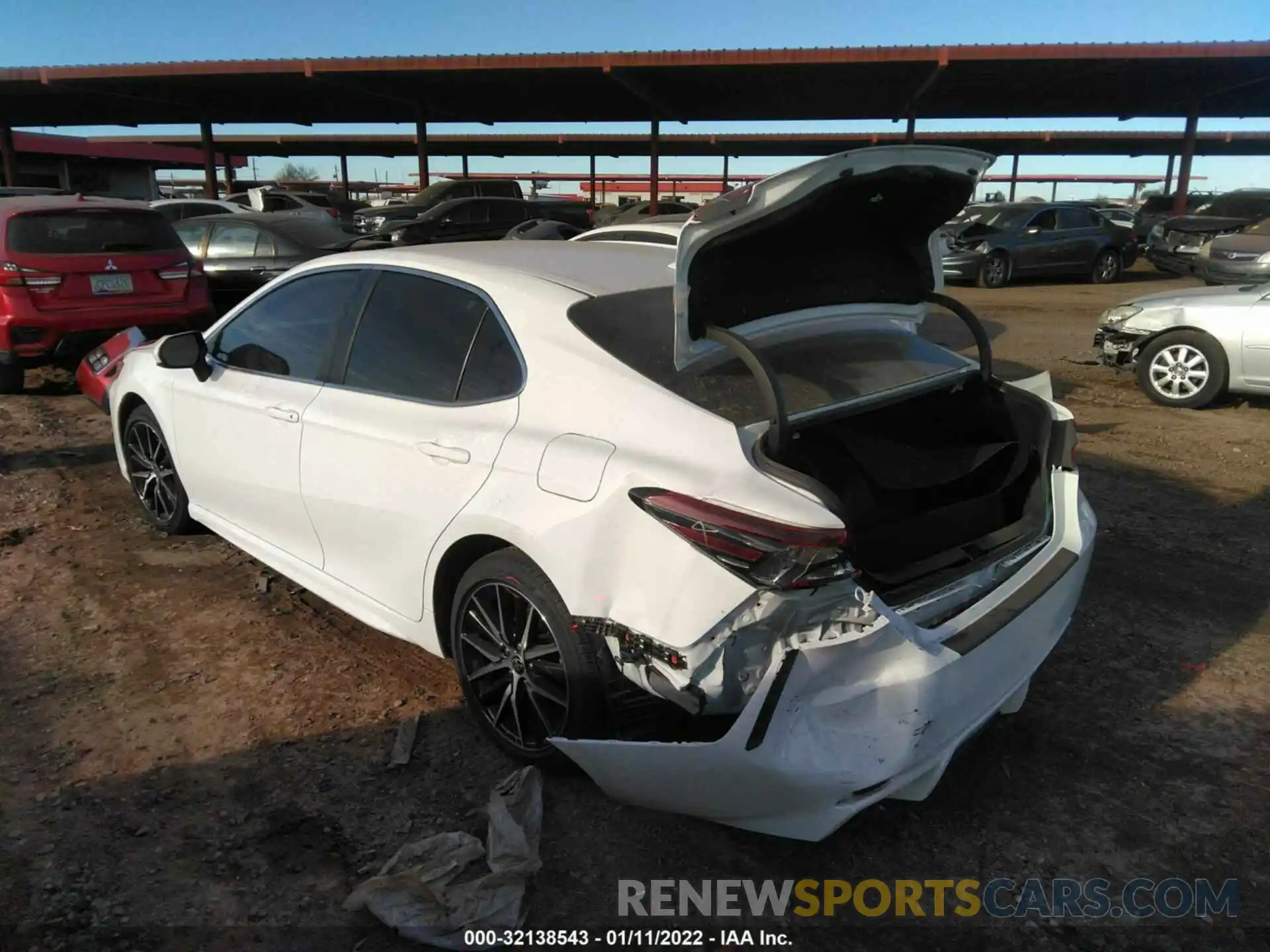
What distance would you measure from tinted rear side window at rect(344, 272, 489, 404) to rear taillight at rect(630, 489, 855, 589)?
1.21 meters

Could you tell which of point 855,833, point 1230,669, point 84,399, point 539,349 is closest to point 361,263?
point 539,349

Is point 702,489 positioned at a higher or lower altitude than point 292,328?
lower

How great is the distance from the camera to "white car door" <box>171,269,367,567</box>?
358cm

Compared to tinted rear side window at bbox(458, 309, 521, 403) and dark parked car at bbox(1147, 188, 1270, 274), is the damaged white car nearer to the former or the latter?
tinted rear side window at bbox(458, 309, 521, 403)

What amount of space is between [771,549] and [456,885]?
1234mm

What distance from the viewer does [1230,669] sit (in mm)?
3650

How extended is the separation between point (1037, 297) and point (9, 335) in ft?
51.1

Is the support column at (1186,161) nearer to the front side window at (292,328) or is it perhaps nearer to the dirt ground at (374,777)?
the dirt ground at (374,777)

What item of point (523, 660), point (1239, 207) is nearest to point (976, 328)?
point (523, 660)

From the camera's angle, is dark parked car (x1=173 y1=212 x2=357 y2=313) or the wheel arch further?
dark parked car (x1=173 y1=212 x2=357 y2=313)

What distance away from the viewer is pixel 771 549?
84.6 inches

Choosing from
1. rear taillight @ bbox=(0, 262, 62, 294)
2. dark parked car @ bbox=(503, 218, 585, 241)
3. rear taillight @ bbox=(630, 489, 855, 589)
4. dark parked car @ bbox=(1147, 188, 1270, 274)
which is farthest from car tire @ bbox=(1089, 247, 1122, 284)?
rear taillight @ bbox=(630, 489, 855, 589)

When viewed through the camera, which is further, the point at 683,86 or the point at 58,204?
the point at 683,86

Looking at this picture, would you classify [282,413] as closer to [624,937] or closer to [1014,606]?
[624,937]
